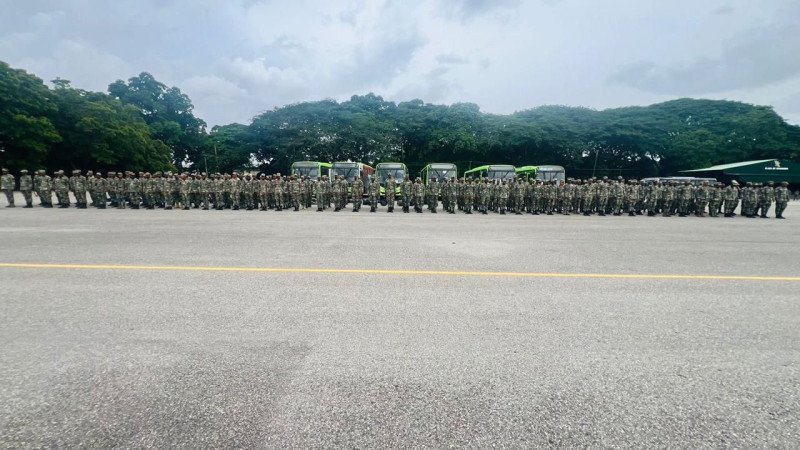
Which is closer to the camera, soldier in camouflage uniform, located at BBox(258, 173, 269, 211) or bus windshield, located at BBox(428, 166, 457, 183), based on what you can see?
soldier in camouflage uniform, located at BBox(258, 173, 269, 211)

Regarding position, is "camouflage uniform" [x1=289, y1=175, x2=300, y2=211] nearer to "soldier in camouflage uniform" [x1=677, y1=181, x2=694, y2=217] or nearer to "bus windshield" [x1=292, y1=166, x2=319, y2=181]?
"bus windshield" [x1=292, y1=166, x2=319, y2=181]

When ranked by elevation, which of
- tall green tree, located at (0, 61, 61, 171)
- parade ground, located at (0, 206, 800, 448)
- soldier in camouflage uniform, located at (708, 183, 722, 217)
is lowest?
parade ground, located at (0, 206, 800, 448)

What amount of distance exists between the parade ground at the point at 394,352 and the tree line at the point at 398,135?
3823cm

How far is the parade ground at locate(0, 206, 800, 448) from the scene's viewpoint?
89.0 inches

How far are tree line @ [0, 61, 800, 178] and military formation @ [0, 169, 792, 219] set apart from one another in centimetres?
2494

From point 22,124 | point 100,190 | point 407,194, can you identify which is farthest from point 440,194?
point 22,124

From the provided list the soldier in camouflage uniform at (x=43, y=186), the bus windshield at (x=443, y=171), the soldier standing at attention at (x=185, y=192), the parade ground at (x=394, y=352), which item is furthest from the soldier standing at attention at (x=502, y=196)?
the soldier in camouflage uniform at (x=43, y=186)

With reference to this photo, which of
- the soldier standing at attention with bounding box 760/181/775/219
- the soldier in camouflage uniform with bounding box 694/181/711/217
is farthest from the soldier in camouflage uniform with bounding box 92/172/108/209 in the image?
the soldier standing at attention with bounding box 760/181/775/219

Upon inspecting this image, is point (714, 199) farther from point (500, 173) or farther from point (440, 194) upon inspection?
point (440, 194)

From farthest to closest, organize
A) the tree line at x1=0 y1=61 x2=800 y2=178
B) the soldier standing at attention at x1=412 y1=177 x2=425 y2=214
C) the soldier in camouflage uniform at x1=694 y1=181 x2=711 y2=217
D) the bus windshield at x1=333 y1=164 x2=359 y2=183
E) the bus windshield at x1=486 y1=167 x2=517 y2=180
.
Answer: the tree line at x1=0 y1=61 x2=800 y2=178
the bus windshield at x1=486 y1=167 x2=517 y2=180
the bus windshield at x1=333 y1=164 x2=359 y2=183
the soldier standing at attention at x1=412 y1=177 x2=425 y2=214
the soldier in camouflage uniform at x1=694 y1=181 x2=711 y2=217

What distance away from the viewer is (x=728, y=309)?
14.2 feet

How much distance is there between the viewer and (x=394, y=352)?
3.19 meters

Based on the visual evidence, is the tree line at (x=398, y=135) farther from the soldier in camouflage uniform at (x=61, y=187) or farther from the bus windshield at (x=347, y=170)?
the soldier in camouflage uniform at (x=61, y=187)

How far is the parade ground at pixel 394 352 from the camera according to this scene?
226 cm
